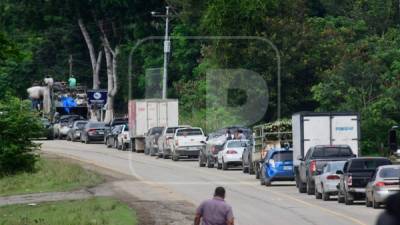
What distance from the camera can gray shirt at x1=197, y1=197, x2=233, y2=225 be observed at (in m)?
17.6

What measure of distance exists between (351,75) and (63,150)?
58.0ft

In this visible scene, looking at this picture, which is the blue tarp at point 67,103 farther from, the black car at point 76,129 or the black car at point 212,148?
the black car at point 212,148

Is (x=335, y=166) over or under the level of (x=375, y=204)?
over

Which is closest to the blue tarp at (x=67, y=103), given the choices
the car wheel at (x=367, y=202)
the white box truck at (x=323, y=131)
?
the white box truck at (x=323, y=131)

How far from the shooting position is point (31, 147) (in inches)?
2120

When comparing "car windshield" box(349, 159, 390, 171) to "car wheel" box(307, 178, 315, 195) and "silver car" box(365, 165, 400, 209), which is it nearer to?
"silver car" box(365, 165, 400, 209)

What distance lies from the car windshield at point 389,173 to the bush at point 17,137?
22411 millimetres

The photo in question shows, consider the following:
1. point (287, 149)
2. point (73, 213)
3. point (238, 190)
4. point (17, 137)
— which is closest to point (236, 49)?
point (17, 137)

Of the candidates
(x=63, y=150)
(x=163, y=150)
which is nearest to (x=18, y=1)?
(x=63, y=150)

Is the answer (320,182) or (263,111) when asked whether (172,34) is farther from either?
(320,182)

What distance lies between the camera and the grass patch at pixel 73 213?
95.1ft

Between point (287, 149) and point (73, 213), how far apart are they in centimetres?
1655

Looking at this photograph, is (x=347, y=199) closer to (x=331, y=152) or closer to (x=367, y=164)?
(x=367, y=164)

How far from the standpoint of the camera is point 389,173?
33.3m
